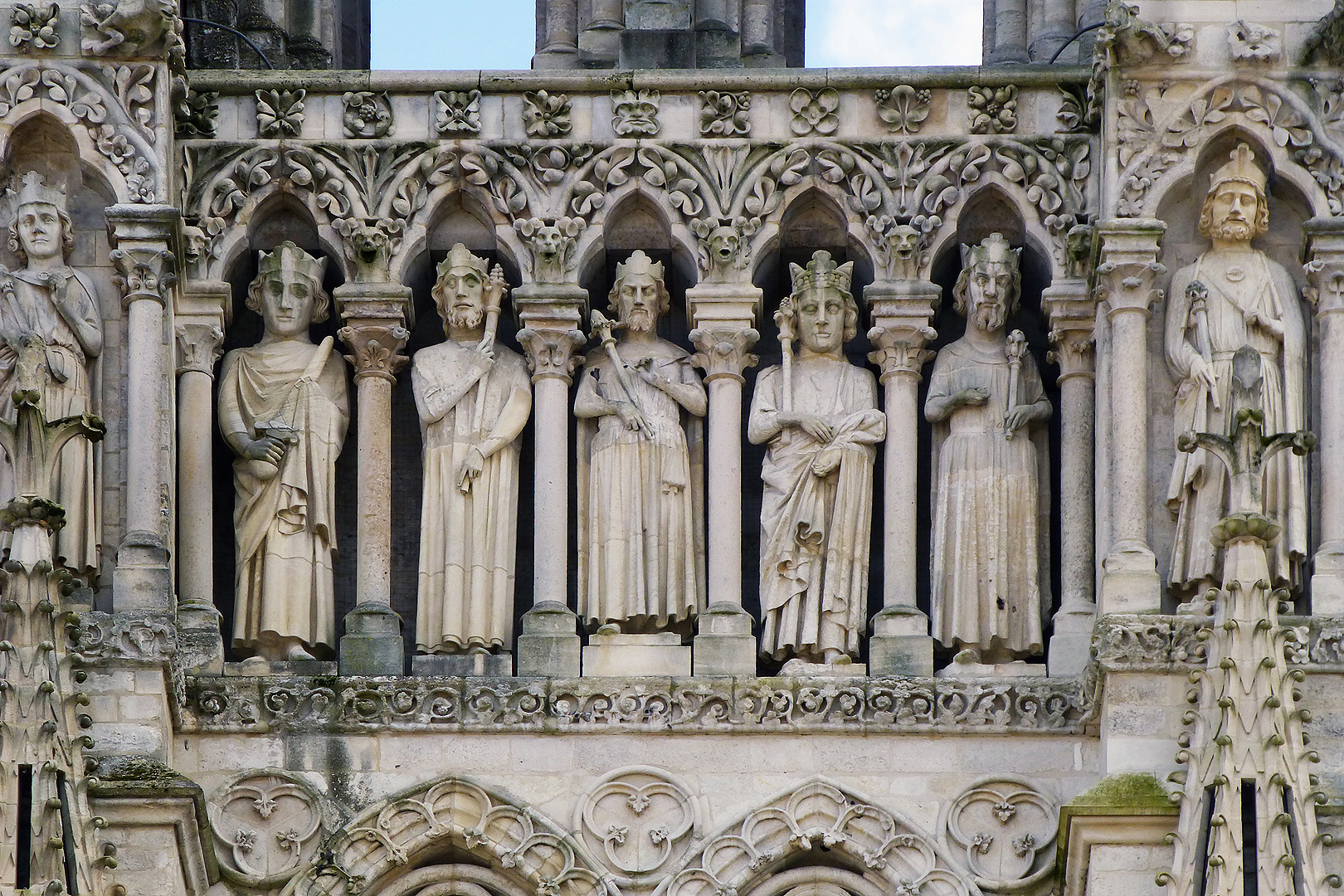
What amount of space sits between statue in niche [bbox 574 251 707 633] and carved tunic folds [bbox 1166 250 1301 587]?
2.34m

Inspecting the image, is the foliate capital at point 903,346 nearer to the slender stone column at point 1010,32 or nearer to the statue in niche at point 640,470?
the statue in niche at point 640,470

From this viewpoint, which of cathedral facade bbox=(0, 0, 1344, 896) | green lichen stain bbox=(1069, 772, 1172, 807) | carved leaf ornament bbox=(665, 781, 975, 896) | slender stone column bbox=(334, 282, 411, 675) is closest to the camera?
green lichen stain bbox=(1069, 772, 1172, 807)

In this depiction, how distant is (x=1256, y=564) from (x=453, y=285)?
4301mm

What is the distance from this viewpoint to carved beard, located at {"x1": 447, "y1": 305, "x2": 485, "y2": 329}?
22641 millimetres

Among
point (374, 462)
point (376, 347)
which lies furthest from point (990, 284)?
point (374, 462)

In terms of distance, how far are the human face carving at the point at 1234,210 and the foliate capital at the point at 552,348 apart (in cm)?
316

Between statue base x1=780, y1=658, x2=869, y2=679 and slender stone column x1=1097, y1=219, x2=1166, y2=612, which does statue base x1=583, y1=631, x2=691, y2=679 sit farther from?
slender stone column x1=1097, y1=219, x2=1166, y2=612

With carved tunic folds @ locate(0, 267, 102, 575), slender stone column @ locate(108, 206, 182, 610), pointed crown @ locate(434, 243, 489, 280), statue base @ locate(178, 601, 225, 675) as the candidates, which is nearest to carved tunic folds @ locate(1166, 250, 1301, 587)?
pointed crown @ locate(434, 243, 489, 280)

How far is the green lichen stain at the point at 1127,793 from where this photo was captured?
21.0m

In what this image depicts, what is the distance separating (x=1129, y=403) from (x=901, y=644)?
158cm

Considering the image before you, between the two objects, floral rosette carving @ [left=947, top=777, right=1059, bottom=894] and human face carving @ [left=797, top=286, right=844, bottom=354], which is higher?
human face carving @ [left=797, top=286, right=844, bottom=354]

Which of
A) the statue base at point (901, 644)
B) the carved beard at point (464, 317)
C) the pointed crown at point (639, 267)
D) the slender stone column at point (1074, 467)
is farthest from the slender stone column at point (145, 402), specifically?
the slender stone column at point (1074, 467)

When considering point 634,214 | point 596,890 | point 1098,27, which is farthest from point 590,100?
point 596,890

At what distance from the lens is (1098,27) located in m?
23.4
